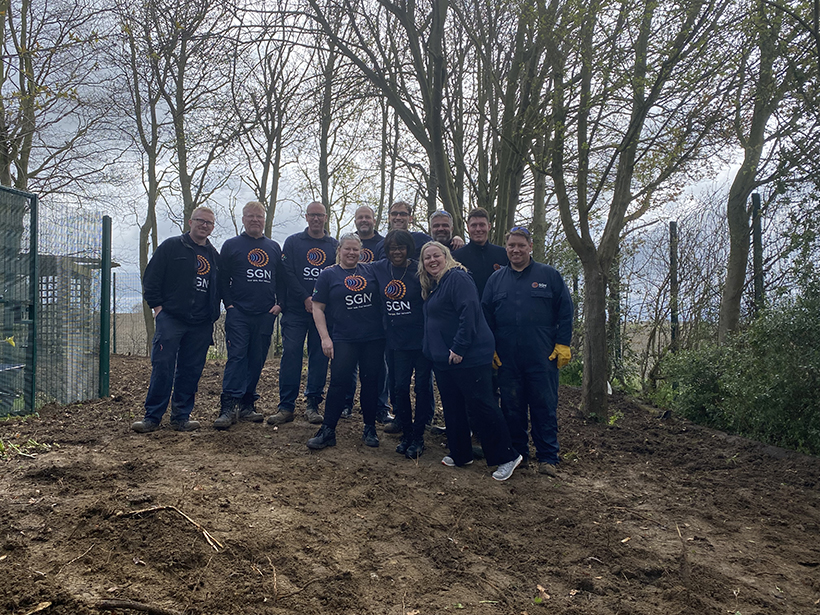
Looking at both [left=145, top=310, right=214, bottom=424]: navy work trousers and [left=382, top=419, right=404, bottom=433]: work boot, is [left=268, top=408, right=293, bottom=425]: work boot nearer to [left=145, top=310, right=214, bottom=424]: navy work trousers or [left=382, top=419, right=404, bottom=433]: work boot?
[left=145, top=310, right=214, bottom=424]: navy work trousers

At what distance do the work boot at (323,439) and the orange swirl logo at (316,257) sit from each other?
5.99 feet

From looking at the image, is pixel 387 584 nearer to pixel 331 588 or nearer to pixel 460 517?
pixel 331 588

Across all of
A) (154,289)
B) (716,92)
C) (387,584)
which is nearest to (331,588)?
(387,584)

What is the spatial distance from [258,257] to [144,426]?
1.87m

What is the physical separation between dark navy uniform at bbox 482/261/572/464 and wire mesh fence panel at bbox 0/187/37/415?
478 cm

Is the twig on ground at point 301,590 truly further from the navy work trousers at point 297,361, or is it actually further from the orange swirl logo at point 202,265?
the orange swirl logo at point 202,265

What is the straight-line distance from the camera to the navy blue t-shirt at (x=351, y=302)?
16.2ft

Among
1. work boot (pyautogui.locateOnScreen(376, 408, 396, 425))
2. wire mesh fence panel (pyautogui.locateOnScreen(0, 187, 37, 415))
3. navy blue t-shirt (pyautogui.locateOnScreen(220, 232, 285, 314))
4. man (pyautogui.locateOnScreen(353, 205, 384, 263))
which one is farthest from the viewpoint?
work boot (pyautogui.locateOnScreen(376, 408, 396, 425))

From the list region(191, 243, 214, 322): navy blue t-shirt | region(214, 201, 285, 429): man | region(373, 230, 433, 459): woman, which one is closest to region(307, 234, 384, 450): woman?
region(373, 230, 433, 459): woman

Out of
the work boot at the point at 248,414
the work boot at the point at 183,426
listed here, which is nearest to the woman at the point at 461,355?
the work boot at the point at 248,414

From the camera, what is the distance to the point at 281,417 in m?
5.76

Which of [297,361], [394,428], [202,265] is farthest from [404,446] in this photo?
[202,265]

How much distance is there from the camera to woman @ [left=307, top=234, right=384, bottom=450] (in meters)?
4.93

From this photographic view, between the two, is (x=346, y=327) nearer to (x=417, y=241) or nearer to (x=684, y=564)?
(x=417, y=241)
